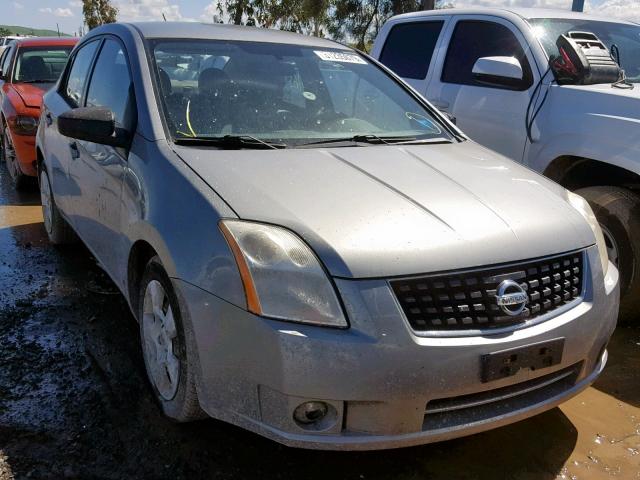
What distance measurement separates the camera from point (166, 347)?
2.61 m

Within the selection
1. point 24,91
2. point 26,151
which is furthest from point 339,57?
point 24,91

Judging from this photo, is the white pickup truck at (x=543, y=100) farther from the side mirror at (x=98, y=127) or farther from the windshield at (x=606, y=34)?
the side mirror at (x=98, y=127)

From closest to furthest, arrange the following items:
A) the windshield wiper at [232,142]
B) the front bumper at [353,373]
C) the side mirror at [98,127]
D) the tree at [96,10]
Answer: the front bumper at [353,373], the windshield wiper at [232,142], the side mirror at [98,127], the tree at [96,10]

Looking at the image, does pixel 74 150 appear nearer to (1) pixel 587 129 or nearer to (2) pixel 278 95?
(2) pixel 278 95

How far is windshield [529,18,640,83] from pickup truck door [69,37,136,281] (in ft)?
9.53

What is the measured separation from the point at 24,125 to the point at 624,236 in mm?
5908

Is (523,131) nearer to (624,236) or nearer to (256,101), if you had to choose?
(624,236)

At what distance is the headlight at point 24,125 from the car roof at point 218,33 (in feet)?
12.0

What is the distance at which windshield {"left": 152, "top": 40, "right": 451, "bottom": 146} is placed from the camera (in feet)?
9.98

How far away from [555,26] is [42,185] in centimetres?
427

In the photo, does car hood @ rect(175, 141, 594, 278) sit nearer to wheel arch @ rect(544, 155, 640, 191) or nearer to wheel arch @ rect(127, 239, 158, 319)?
wheel arch @ rect(127, 239, 158, 319)

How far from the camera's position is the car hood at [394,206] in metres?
2.15

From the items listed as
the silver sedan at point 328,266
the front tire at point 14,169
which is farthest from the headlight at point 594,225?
the front tire at point 14,169

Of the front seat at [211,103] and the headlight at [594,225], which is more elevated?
the front seat at [211,103]
